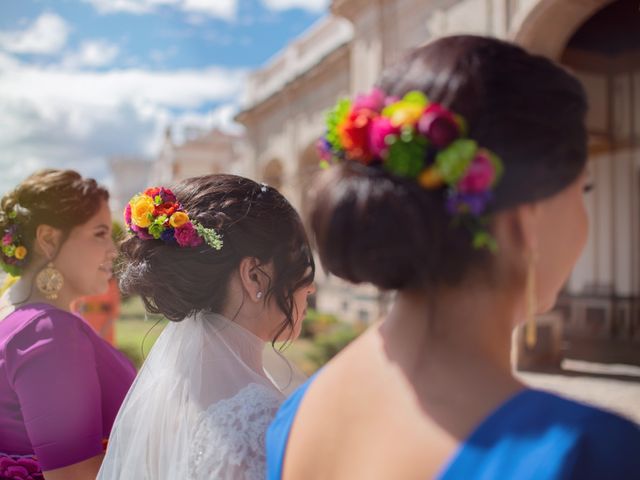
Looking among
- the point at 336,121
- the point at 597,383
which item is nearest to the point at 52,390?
the point at 336,121

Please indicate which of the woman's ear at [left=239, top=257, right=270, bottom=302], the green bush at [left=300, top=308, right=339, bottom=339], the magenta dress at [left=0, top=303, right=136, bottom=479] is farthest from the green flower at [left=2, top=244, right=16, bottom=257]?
the green bush at [left=300, top=308, right=339, bottom=339]

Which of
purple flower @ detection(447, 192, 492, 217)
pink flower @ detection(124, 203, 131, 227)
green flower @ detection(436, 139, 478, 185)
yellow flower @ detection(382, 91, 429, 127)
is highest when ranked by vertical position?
yellow flower @ detection(382, 91, 429, 127)

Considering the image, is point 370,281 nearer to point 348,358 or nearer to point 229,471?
point 348,358

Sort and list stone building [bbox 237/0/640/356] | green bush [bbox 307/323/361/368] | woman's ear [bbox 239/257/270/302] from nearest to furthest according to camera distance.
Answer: woman's ear [bbox 239/257/270/302]
green bush [bbox 307/323/361/368]
stone building [bbox 237/0/640/356]

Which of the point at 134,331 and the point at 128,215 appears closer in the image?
the point at 128,215

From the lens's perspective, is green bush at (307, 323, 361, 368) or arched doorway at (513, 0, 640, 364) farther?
arched doorway at (513, 0, 640, 364)

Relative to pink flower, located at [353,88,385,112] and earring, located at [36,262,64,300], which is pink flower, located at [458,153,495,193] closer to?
pink flower, located at [353,88,385,112]

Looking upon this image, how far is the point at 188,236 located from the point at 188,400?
0.47 metres

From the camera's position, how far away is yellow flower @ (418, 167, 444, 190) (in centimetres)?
96

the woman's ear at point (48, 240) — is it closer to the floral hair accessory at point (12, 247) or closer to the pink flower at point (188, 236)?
the floral hair accessory at point (12, 247)

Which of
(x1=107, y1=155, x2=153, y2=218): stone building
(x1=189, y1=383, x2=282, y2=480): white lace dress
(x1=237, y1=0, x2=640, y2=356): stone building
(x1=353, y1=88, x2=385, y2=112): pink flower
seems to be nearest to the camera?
(x1=353, y1=88, x2=385, y2=112): pink flower

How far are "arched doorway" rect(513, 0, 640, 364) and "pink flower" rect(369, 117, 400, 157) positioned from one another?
12.0 m

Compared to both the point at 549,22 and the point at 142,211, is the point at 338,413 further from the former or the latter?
the point at 549,22

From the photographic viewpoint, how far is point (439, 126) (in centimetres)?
95
